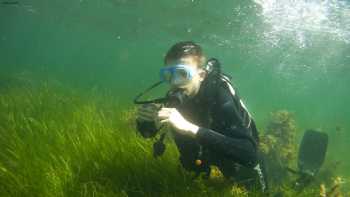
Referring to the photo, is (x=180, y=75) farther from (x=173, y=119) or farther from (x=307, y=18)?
(x=307, y=18)

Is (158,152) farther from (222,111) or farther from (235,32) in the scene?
(235,32)

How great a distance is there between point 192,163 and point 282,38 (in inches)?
1013

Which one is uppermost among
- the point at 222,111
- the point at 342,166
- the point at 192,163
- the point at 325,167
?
the point at 222,111

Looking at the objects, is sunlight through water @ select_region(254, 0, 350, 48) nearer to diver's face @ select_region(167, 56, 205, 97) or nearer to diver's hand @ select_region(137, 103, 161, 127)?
diver's face @ select_region(167, 56, 205, 97)

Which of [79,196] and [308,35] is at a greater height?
[308,35]

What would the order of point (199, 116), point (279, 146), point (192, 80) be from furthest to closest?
point (279, 146), point (199, 116), point (192, 80)

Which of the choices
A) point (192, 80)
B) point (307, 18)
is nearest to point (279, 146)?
point (192, 80)

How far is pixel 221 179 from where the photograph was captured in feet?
15.1

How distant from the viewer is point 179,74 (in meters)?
3.94

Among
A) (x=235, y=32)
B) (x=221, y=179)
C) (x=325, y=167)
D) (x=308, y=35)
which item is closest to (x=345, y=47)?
(x=308, y=35)

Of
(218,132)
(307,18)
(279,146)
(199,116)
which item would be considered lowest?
(279,146)

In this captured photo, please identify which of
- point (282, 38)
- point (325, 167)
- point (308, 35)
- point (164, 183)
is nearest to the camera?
point (164, 183)

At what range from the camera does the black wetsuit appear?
11.8ft

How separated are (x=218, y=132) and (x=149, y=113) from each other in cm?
101
